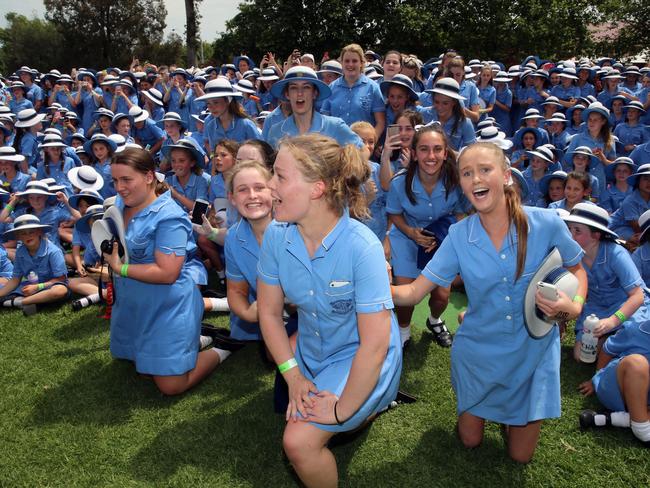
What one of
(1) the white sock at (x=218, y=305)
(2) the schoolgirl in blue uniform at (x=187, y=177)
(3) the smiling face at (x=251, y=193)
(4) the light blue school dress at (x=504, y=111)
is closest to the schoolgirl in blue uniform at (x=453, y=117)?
(2) the schoolgirl in blue uniform at (x=187, y=177)

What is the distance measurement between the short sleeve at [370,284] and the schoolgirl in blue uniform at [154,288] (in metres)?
1.77

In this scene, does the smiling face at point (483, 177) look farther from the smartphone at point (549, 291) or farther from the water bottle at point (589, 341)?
the water bottle at point (589, 341)

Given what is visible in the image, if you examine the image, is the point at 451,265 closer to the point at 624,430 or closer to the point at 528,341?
the point at 528,341

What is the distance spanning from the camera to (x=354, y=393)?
237 cm

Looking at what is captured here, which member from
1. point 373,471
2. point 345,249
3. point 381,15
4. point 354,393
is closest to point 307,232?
point 345,249

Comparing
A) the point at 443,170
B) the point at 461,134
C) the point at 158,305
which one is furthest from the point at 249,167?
the point at 461,134

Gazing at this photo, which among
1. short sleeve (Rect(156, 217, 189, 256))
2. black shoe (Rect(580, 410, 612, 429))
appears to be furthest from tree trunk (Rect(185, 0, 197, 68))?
black shoe (Rect(580, 410, 612, 429))

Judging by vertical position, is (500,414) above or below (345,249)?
below

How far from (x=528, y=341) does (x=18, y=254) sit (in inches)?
208

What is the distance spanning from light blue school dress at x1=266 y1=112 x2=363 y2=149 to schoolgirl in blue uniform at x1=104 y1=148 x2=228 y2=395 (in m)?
1.34

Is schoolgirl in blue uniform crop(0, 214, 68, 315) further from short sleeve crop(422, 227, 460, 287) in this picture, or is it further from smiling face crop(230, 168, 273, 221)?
short sleeve crop(422, 227, 460, 287)

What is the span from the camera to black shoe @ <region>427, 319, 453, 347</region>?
455 centimetres

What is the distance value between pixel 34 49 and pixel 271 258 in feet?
158

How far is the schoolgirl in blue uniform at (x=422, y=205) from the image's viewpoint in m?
4.10
